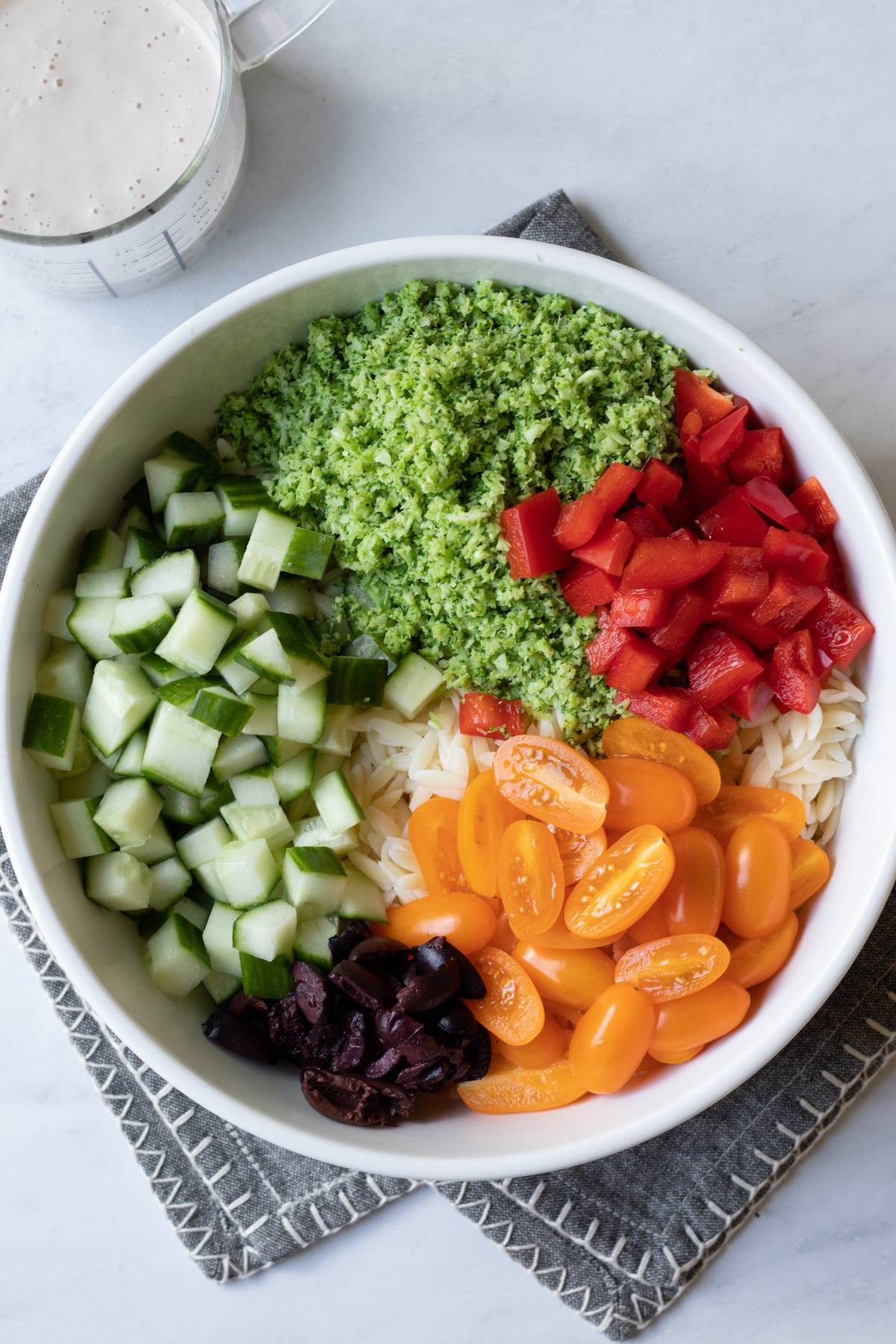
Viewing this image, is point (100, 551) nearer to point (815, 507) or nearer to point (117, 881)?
point (117, 881)

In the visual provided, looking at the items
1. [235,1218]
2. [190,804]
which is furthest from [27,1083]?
[190,804]

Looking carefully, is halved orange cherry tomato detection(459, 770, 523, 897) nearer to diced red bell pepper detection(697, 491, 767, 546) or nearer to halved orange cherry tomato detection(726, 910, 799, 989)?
halved orange cherry tomato detection(726, 910, 799, 989)

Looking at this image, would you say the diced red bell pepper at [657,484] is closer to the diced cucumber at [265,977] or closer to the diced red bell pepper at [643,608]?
the diced red bell pepper at [643,608]

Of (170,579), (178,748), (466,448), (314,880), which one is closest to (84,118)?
(170,579)

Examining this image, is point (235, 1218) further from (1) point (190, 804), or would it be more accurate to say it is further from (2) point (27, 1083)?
(1) point (190, 804)

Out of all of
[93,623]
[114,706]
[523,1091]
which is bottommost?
[523,1091]

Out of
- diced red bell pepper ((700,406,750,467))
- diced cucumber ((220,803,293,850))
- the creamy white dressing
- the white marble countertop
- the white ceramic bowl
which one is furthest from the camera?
the white marble countertop

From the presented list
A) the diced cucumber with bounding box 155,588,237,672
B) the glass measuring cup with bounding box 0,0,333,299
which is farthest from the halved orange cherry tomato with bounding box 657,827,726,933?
the glass measuring cup with bounding box 0,0,333,299
